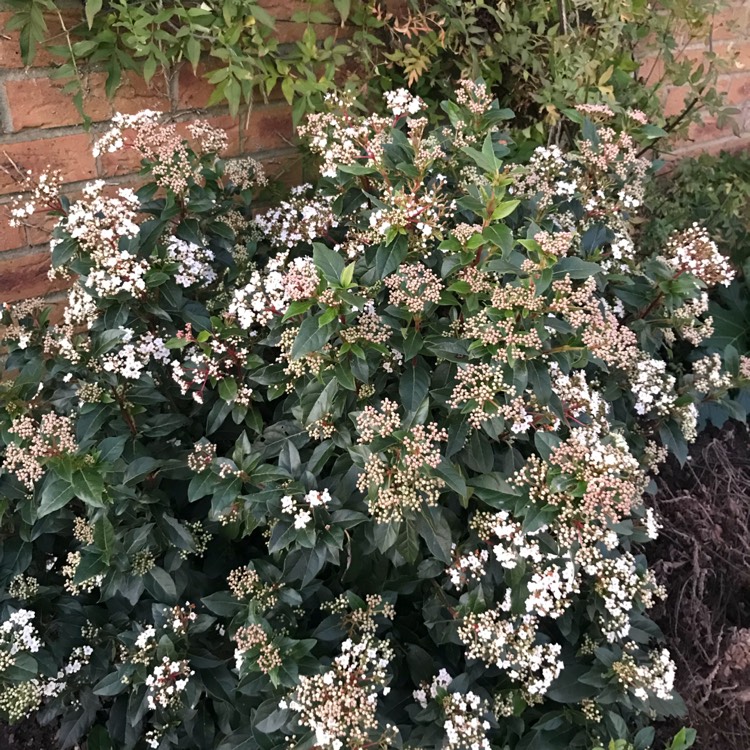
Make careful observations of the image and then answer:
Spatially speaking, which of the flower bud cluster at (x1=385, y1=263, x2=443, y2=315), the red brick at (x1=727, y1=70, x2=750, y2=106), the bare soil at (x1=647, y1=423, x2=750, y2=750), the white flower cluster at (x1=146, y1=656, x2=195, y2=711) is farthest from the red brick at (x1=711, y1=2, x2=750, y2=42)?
the white flower cluster at (x1=146, y1=656, x2=195, y2=711)

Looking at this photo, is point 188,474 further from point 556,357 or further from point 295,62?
point 295,62

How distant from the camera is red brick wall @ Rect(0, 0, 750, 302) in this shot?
1.77 m

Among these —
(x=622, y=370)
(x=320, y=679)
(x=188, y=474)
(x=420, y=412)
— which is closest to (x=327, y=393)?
(x=420, y=412)

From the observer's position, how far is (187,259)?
5.29ft

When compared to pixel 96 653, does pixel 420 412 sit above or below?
above

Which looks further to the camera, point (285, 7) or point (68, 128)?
point (285, 7)

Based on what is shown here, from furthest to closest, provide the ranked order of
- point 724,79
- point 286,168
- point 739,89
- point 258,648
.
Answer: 1. point 739,89
2. point 724,79
3. point 286,168
4. point 258,648

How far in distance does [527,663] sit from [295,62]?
171 cm

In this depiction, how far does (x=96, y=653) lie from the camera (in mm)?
1582

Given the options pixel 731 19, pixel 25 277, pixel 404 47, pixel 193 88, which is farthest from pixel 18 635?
pixel 731 19

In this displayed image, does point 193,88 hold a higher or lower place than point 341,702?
higher

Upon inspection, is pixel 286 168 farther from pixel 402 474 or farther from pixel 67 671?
pixel 67 671

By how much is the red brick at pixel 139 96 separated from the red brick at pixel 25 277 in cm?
48

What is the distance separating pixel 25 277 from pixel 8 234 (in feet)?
0.43
